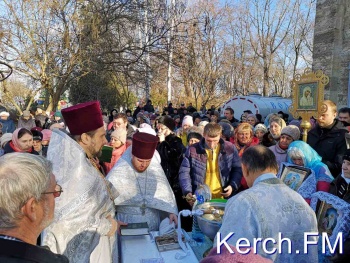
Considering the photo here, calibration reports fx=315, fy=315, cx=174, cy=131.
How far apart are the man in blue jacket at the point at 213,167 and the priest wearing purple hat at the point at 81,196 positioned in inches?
61.0

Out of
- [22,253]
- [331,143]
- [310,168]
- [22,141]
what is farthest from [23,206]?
[331,143]

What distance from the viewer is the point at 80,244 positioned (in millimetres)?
2230

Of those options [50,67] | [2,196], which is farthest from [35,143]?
[50,67]

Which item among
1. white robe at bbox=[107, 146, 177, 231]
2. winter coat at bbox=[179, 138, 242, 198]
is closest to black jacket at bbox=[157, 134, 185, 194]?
winter coat at bbox=[179, 138, 242, 198]

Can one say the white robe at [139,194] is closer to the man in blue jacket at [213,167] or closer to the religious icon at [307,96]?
the man in blue jacket at [213,167]

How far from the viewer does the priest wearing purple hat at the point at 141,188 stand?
3.00 m

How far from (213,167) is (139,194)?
120 centimetres

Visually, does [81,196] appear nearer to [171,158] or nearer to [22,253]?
[22,253]

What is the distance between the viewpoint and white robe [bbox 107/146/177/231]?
3020mm

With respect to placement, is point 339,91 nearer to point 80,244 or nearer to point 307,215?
point 307,215

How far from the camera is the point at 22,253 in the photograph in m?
1.22

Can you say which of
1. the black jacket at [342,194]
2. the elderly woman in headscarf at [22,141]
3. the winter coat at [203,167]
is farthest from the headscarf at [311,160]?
the elderly woman in headscarf at [22,141]

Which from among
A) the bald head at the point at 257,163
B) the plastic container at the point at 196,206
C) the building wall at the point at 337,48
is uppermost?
the building wall at the point at 337,48

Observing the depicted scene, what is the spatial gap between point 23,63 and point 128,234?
1109 centimetres
